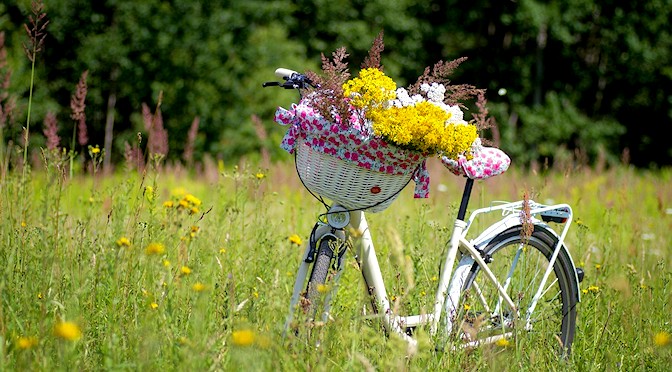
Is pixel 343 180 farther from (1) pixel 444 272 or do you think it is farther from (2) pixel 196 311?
(2) pixel 196 311

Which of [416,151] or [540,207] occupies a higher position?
[416,151]

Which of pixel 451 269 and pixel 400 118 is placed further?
pixel 451 269

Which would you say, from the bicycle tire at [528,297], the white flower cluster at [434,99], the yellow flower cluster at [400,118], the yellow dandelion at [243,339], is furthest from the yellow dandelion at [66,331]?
the bicycle tire at [528,297]

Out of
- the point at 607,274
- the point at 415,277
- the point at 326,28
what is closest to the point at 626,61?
the point at 326,28

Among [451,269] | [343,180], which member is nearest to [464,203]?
[451,269]

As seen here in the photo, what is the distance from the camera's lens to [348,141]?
3068 millimetres

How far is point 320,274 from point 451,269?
23.6 inches

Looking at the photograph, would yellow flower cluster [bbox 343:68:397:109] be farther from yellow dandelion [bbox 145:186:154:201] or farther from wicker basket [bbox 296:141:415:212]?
yellow dandelion [bbox 145:186:154:201]

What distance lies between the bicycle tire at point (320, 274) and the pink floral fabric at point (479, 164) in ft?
1.99

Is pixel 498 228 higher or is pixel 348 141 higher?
pixel 348 141

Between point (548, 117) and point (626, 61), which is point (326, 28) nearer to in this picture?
point (548, 117)

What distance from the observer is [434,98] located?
10.5ft

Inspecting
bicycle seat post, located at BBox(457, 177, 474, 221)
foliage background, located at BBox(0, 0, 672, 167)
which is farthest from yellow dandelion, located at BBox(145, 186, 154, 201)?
A: foliage background, located at BBox(0, 0, 672, 167)

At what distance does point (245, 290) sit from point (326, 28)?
16.6m
